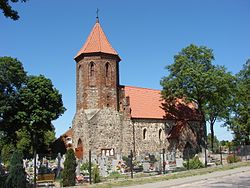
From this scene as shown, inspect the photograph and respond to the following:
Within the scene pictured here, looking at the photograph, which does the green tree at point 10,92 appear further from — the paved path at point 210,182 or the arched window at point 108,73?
the paved path at point 210,182

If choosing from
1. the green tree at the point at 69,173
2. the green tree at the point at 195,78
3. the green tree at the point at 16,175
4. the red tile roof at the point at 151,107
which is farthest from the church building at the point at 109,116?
the green tree at the point at 16,175

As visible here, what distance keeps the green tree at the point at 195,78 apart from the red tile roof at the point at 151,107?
290cm

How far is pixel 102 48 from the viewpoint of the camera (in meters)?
37.7

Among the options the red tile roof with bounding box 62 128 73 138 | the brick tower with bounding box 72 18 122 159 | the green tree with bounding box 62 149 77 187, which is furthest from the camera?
the red tile roof with bounding box 62 128 73 138

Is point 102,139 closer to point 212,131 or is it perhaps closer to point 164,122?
point 164,122

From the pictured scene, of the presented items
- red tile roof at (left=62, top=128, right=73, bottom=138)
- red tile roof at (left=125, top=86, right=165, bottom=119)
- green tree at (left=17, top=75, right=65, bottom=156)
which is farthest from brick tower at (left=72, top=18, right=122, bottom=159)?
red tile roof at (left=62, top=128, right=73, bottom=138)

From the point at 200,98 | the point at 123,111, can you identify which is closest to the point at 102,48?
the point at 123,111

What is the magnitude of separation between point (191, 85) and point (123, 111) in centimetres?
841

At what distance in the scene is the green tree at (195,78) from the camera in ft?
119

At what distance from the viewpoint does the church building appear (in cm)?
3538

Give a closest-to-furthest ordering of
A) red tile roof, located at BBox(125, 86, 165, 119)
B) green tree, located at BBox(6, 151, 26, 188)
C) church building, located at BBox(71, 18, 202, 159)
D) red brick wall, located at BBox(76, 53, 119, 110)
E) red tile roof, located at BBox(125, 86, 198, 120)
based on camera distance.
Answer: green tree, located at BBox(6, 151, 26, 188), church building, located at BBox(71, 18, 202, 159), red brick wall, located at BBox(76, 53, 119, 110), red tile roof, located at BBox(125, 86, 165, 119), red tile roof, located at BBox(125, 86, 198, 120)

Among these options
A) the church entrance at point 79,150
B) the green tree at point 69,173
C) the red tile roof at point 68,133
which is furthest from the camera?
the red tile roof at point 68,133

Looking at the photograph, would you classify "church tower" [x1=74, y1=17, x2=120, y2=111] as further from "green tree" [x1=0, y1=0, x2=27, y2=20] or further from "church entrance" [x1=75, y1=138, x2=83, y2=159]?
"green tree" [x1=0, y1=0, x2=27, y2=20]

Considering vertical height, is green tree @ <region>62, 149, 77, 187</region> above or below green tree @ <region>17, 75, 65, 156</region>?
below
